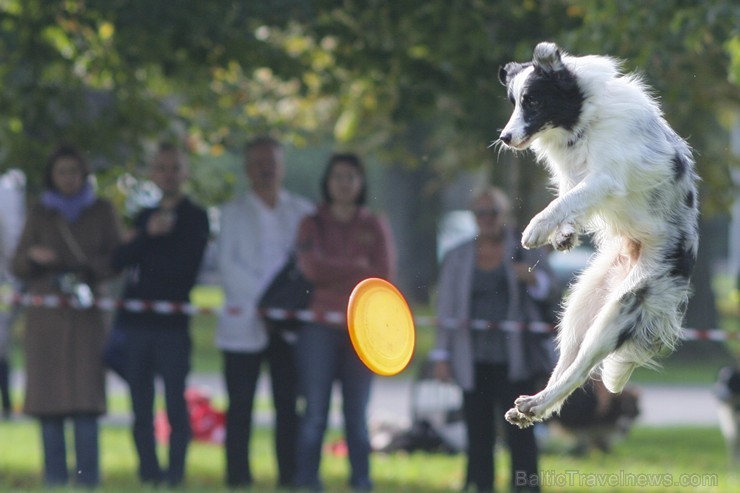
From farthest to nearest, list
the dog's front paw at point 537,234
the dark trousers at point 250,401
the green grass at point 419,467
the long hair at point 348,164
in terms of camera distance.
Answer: the green grass at point 419,467
the dark trousers at point 250,401
the long hair at point 348,164
the dog's front paw at point 537,234

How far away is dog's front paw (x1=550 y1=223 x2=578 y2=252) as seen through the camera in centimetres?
349

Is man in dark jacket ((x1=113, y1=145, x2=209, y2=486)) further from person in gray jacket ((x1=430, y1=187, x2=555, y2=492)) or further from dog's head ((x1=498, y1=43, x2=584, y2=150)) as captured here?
dog's head ((x1=498, y1=43, x2=584, y2=150))

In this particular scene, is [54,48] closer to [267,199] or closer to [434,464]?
[267,199]

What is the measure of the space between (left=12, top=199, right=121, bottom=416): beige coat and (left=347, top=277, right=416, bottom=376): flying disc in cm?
483

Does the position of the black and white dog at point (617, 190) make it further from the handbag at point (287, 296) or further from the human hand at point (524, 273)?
the handbag at point (287, 296)

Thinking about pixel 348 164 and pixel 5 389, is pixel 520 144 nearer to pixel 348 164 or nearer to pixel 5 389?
pixel 348 164

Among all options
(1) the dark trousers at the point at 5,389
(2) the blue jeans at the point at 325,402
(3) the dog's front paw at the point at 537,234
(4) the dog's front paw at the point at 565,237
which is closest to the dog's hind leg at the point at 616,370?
(4) the dog's front paw at the point at 565,237

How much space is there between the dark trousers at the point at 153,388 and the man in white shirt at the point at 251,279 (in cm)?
35

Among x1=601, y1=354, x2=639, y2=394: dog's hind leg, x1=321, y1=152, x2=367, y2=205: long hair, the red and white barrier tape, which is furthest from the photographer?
x1=321, y1=152, x2=367, y2=205: long hair

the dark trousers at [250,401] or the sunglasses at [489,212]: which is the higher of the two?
the sunglasses at [489,212]

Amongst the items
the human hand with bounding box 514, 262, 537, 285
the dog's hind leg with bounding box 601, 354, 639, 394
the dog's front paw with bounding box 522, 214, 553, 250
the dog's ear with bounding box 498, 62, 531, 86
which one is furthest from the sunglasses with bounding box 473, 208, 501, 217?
the dog's front paw with bounding box 522, 214, 553, 250

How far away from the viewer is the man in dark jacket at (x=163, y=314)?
874 cm

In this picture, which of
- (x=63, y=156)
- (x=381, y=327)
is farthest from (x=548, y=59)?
(x=63, y=156)

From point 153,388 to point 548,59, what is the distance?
5.77 metres
